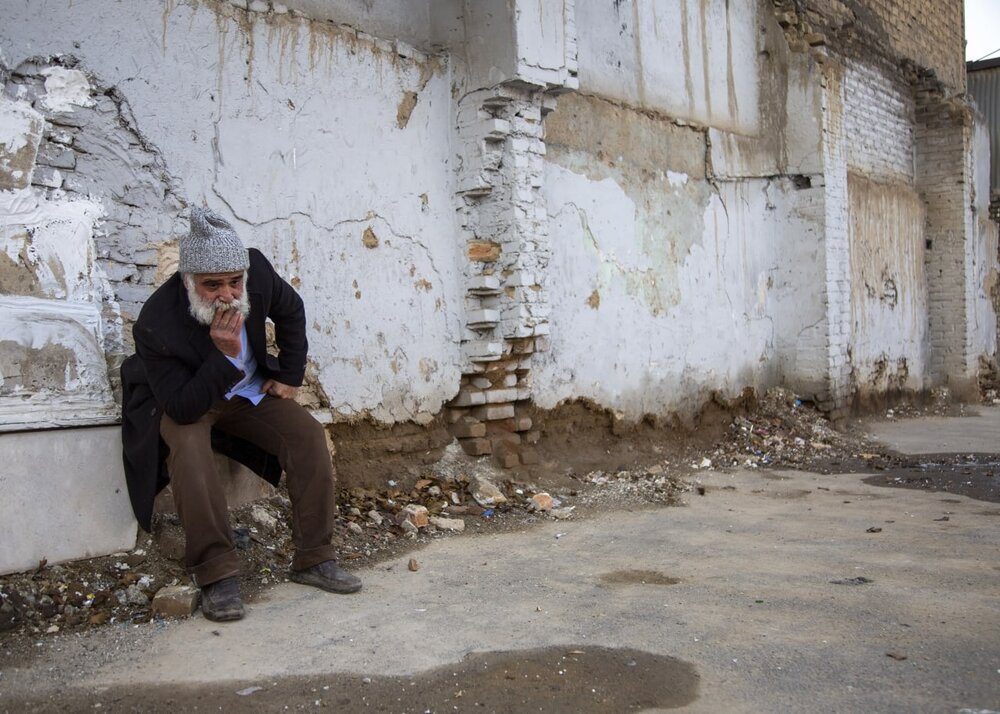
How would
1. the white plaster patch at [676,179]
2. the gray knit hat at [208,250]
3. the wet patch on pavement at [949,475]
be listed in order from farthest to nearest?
the white plaster patch at [676,179] < the wet patch on pavement at [949,475] < the gray knit hat at [208,250]

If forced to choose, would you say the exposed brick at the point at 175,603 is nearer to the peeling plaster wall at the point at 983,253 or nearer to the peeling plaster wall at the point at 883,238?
the peeling plaster wall at the point at 883,238

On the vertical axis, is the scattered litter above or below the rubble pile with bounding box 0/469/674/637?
below

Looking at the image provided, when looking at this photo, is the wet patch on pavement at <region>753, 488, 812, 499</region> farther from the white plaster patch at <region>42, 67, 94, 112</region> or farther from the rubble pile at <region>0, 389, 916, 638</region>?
the white plaster patch at <region>42, 67, 94, 112</region>

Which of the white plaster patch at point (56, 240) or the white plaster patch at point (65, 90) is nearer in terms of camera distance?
the white plaster patch at point (56, 240)

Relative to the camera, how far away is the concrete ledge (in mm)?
3375

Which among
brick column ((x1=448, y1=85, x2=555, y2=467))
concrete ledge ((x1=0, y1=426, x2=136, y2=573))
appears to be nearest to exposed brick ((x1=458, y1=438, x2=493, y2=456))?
brick column ((x1=448, y1=85, x2=555, y2=467))

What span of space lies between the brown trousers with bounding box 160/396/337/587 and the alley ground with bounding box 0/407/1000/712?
200 millimetres

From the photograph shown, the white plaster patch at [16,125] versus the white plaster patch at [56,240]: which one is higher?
the white plaster patch at [16,125]

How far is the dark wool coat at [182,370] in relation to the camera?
3.30m

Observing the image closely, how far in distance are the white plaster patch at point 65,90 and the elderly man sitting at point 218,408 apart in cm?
86

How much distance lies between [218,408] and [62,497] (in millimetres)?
672

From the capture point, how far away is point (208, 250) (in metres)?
3.38

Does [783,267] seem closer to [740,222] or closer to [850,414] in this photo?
[740,222]

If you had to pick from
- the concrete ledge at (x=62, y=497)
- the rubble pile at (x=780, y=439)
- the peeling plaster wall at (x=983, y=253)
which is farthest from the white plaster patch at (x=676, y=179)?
the peeling plaster wall at (x=983, y=253)
